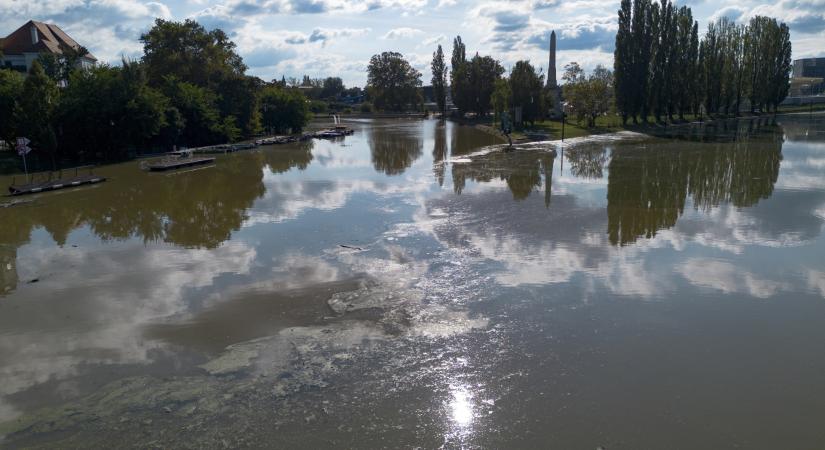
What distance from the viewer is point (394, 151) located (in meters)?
39.1

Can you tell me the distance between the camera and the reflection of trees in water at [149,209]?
52.5ft

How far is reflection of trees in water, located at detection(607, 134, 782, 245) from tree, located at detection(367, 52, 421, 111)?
6982 centimetres

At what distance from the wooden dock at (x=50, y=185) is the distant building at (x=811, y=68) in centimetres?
17629

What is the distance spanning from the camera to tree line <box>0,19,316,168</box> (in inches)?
1145

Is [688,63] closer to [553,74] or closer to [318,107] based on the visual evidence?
[553,74]

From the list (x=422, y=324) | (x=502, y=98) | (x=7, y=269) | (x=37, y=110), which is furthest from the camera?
(x=502, y=98)

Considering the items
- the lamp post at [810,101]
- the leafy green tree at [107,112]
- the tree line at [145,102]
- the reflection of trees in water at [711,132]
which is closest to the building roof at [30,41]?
the tree line at [145,102]

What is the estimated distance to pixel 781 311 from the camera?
9.34 m

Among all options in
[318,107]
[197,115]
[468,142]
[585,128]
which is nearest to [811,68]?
[318,107]

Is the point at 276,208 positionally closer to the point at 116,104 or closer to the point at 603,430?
the point at 603,430

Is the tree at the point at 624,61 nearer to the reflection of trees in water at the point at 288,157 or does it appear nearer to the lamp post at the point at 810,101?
the reflection of trees in water at the point at 288,157

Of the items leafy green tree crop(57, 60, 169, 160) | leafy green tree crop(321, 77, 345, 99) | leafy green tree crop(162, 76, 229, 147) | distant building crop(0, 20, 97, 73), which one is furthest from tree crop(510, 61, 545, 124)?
leafy green tree crop(321, 77, 345, 99)

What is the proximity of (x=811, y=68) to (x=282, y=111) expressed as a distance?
157 metres

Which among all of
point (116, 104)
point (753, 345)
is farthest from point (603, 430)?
point (116, 104)
